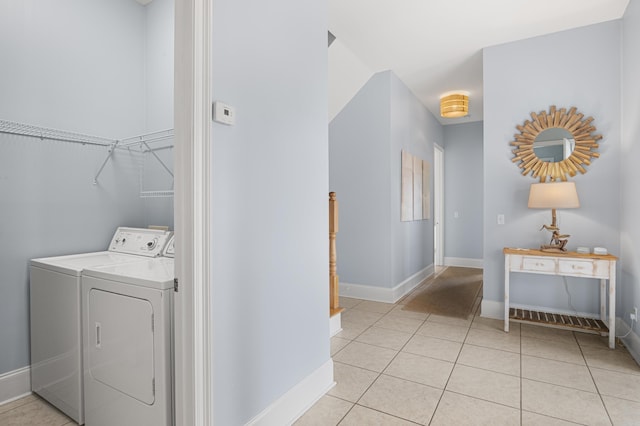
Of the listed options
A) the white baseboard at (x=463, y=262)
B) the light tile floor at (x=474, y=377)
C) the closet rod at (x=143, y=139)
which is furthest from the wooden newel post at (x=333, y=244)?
the white baseboard at (x=463, y=262)

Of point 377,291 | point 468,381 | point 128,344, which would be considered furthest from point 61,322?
point 377,291

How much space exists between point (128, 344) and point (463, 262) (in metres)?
6.37

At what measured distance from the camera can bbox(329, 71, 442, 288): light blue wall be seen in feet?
13.8

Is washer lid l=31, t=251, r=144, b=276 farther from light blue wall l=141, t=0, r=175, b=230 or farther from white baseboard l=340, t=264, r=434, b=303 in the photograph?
white baseboard l=340, t=264, r=434, b=303

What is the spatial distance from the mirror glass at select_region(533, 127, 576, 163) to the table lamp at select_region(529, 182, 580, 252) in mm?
392

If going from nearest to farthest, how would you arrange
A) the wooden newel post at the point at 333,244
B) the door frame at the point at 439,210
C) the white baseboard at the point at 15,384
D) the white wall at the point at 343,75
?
the white baseboard at the point at 15,384 < the wooden newel post at the point at 333,244 < the white wall at the point at 343,75 < the door frame at the point at 439,210

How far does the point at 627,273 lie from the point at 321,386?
277cm

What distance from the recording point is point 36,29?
230 centimetres

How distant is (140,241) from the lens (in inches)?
95.7

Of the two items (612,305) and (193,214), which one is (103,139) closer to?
(193,214)

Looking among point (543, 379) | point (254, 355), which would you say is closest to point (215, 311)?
point (254, 355)

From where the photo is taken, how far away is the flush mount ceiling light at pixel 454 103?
495 centimetres

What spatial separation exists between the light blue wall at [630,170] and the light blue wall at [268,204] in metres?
2.52

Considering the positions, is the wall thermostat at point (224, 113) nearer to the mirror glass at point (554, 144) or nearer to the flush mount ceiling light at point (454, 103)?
the mirror glass at point (554, 144)
